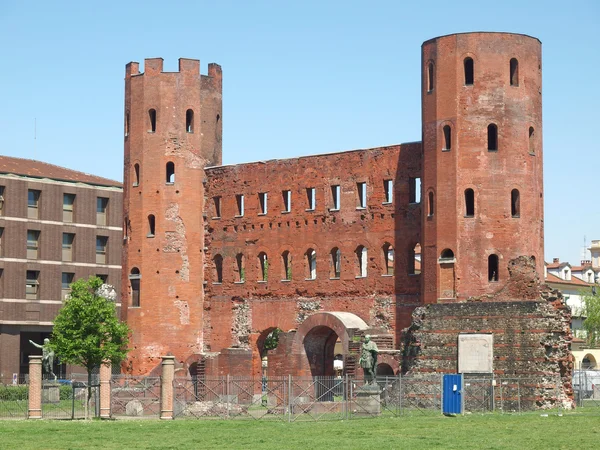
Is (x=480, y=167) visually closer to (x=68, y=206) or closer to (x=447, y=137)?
(x=447, y=137)

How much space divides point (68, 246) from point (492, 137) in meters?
35.5

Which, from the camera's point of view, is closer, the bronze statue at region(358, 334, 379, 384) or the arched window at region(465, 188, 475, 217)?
the bronze statue at region(358, 334, 379, 384)

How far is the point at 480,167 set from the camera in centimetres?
4850

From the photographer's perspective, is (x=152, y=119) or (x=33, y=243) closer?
(x=152, y=119)

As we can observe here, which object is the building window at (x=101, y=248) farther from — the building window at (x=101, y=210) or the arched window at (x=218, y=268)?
the arched window at (x=218, y=268)

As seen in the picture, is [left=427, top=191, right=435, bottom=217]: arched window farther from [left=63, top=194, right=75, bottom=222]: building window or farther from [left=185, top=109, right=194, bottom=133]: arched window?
[left=63, top=194, right=75, bottom=222]: building window

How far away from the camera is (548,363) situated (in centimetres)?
4566

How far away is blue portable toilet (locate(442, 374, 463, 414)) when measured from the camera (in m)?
42.2

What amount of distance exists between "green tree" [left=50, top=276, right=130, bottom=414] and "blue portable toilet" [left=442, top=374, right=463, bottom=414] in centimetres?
1395

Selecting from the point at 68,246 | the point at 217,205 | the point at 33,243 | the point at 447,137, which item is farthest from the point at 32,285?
the point at 447,137

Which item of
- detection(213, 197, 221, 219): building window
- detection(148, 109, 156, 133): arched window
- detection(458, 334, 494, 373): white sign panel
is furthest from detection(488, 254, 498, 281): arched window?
detection(148, 109, 156, 133): arched window

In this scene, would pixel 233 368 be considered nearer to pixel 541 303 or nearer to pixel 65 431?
pixel 541 303

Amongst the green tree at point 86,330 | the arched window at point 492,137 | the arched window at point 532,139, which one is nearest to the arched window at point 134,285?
the green tree at point 86,330

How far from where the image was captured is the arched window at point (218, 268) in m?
59.9
